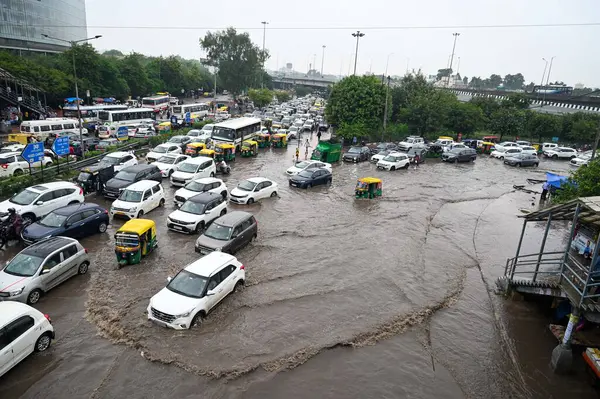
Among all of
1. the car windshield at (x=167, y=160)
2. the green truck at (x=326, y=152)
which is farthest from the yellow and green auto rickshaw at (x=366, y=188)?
the car windshield at (x=167, y=160)

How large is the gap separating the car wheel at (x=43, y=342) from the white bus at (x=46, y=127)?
2891cm

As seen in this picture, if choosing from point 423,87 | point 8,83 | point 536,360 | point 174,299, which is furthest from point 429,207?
point 8,83

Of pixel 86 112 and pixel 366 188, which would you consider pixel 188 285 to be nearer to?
pixel 366 188

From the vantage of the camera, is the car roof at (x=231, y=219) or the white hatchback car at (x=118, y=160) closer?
the car roof at (x=231, y=219)

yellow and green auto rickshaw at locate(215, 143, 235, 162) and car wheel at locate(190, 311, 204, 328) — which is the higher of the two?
yellow and green auto rickshaw at locate(215, 143, 235, 162)

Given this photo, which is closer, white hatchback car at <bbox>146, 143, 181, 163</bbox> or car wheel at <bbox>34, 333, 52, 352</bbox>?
car wheel at <bbox>34, 333, 52, 352</bbox>

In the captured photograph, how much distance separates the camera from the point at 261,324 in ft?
38.2

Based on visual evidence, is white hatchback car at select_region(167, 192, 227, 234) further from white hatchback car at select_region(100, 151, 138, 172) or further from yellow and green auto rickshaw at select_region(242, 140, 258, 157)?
yellow and green auto rickshaw at select_region(242, 140, 258, 157)

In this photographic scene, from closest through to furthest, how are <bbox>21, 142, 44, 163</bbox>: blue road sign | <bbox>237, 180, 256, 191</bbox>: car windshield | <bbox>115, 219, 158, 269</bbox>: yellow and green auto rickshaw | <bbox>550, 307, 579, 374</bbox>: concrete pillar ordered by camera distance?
<bbox>550, 307, 579, 374</bbox>: concrete pillar → <bbox>115, 219, 158, 269</bbox>: yellow and green auto rickshaw → <bbox>21, 142, 44, 163</bbox>: blue road sign → <bbox>237, 180, 256, 191</bbox>: car windshield

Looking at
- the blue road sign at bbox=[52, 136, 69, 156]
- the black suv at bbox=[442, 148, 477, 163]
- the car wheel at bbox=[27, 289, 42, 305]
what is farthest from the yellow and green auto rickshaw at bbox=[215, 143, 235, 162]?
the black suv at bbox=[442, 148, 477, 163]

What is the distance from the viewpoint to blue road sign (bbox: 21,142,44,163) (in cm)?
2044

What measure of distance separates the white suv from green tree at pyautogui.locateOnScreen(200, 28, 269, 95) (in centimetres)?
6942

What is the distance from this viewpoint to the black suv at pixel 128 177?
20781 mm

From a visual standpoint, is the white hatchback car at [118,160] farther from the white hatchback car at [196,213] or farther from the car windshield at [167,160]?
the white hatchback car at [196,213]
